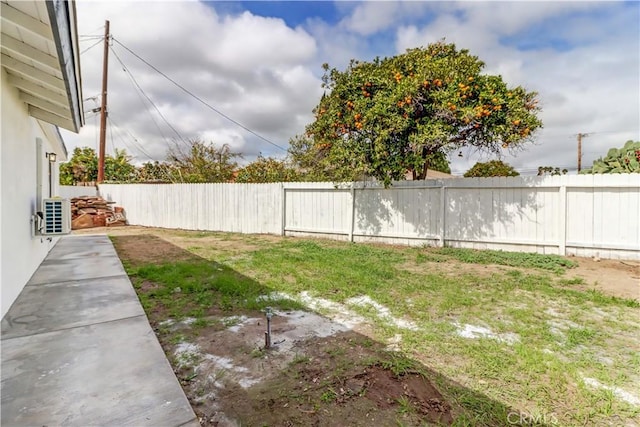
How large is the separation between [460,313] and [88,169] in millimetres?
26044

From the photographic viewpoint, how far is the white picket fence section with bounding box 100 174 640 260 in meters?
5.84

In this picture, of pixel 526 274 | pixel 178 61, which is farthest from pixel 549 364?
pixel 178 61

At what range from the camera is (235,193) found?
10.6 metres

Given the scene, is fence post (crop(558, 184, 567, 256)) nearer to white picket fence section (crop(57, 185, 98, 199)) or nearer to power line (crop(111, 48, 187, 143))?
power line (crop(111, 48, 187, 143))

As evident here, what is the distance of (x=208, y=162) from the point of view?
16.1 meters

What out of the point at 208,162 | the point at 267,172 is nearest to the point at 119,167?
the point at 208,162

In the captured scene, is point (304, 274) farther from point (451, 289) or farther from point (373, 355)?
point (373, 355)

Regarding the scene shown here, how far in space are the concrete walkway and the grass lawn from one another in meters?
0.27

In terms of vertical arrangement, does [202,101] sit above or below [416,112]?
above

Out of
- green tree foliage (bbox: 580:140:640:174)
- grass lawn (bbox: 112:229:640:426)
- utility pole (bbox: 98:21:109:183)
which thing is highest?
utility pole (bbox: 98:21:109:183)

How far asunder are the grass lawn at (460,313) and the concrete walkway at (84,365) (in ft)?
0.89

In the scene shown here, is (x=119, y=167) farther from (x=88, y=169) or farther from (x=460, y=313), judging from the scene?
(x=460, y=313)

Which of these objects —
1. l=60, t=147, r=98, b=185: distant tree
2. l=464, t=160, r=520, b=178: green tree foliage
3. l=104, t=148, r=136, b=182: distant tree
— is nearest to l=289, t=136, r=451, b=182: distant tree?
l=464, t=160, r=520, b=178: green tree foliage
